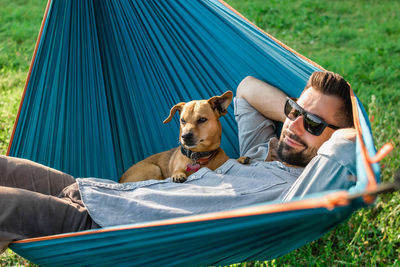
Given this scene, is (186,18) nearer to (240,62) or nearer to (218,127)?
(240,62)

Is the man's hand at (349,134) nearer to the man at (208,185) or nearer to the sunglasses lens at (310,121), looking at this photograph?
the man at (208,185)

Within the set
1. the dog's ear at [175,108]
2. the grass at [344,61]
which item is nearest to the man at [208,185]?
the dog's ear at [175,108]

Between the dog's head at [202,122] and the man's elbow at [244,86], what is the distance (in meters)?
0.07

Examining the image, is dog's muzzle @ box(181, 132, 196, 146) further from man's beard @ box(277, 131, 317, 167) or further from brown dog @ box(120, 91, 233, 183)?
man's beard @ box(277, 131, 317, 167)

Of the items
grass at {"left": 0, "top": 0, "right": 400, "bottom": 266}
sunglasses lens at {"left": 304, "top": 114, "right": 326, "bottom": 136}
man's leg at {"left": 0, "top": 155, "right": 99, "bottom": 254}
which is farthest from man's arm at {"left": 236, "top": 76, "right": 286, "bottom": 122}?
man's leg at {"left": 0, "top": 155, "right": 99, "bottom": 254}

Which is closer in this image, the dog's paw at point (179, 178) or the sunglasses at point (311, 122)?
the sunglasses at point (311, 122)

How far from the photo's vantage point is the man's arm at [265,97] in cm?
223

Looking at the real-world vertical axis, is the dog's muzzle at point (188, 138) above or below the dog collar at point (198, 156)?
above

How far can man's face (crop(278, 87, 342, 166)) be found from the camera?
6.18 feet

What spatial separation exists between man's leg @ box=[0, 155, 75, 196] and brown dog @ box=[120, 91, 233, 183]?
47 centimetres

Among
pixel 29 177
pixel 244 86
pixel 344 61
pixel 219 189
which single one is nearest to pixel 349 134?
pixel 219 189

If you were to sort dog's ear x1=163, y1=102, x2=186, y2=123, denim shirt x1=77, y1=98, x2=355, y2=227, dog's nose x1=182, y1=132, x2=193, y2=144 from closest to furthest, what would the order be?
1. denim shirt x1=77, y1=98, x2=355, y2=227
2. dog's nose x1=182, y1=132, x2=193, y2=144
3. dog's ear x1=163, y1=102, x2=186, y2=123

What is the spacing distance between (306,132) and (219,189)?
470mm

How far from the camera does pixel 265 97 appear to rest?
7.38 feet
